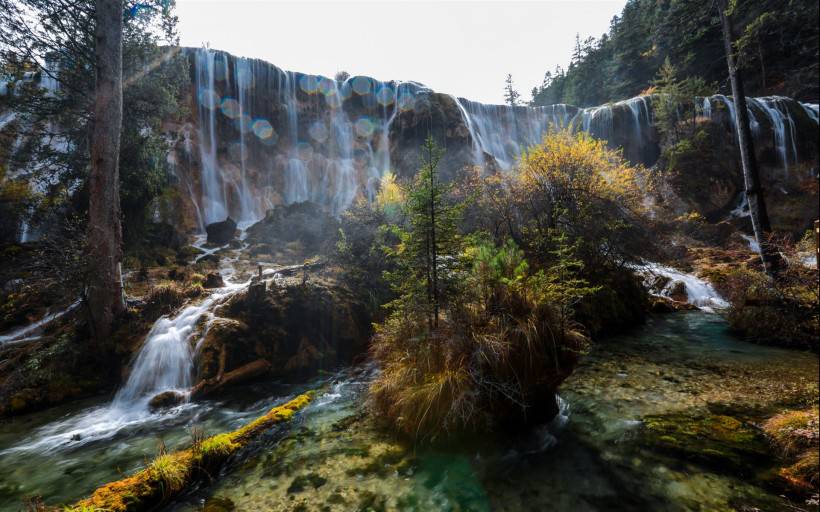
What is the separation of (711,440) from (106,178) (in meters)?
14.4

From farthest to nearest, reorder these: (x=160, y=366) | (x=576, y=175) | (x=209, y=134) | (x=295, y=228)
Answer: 1. (x=209, y=134)
2. (x=295, y=228)
3. (x=576, y=175)
4. (x=160, y=366)

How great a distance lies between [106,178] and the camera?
9406 mm

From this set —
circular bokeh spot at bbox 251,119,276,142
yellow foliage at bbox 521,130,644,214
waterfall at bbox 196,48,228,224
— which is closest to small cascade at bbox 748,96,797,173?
yellow foliage at bbox 521,130,644,214

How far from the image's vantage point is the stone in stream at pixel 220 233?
21.6m

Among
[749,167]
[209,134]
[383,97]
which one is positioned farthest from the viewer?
[383,97]

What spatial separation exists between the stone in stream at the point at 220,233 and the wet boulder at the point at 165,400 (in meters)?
16.0

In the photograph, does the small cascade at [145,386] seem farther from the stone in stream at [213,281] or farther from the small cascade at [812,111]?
the small cascade at [812,111]

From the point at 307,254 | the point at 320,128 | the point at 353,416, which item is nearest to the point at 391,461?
the point at 353,416

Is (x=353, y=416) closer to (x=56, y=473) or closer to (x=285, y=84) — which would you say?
(x=56, y=473)

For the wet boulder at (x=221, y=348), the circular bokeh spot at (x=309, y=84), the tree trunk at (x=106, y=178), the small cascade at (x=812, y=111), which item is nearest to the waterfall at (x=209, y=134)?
the circular bokeh spot at (x=309, y=84)

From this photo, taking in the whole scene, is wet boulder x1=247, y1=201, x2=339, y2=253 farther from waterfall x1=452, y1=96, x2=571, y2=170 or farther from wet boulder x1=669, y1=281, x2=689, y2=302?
wet boulder x1=669, y1=281, x2=689, y2=302

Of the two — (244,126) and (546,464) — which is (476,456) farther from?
(244,126)

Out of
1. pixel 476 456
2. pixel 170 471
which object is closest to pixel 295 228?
pixel 170 471

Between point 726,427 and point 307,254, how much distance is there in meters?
19.0
